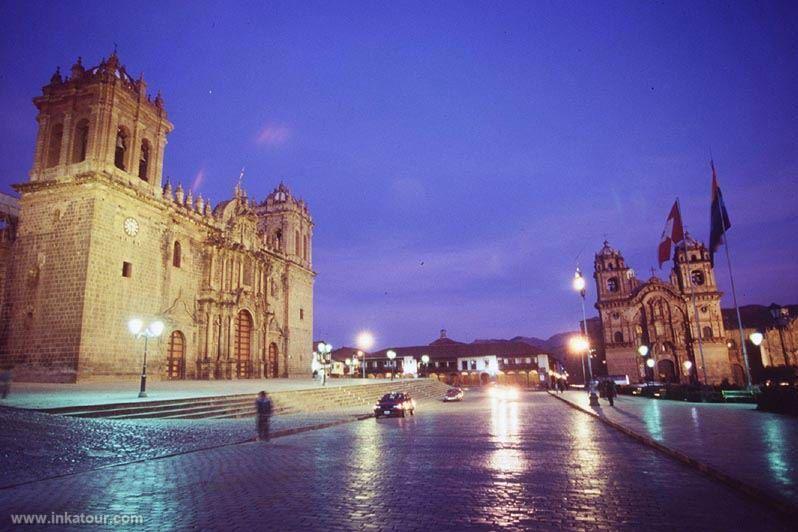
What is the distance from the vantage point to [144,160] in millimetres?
33344

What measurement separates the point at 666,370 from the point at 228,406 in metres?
60.5

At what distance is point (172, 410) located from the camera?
654 inches

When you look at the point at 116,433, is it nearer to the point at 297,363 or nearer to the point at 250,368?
the point at 250,368

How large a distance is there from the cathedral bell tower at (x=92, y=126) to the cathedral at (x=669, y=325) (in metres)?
57.8

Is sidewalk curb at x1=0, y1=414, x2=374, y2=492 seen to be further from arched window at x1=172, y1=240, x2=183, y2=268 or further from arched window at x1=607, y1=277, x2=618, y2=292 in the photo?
arched window at x1=607, y1=277, x2=618, y2=292

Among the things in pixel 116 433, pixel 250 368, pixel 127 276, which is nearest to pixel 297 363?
pixel 250 368

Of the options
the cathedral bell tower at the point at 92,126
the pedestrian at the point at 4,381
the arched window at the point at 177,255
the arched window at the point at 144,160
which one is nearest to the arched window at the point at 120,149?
the cathedral bell tower at the point at 92,126

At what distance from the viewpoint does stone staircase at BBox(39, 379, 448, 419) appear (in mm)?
14656

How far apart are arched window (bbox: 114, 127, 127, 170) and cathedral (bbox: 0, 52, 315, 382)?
0.27 feet

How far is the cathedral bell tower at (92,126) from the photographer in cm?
2880

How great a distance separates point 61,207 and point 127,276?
5.26 m

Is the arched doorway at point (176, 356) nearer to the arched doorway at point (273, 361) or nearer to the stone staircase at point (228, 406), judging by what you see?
the arched doorway at point (273, 361)

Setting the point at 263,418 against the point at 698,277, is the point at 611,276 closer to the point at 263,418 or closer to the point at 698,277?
the point at 698,277

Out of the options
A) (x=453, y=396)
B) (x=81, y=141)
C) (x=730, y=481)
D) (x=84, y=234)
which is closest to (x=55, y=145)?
(x=81, y=141)
